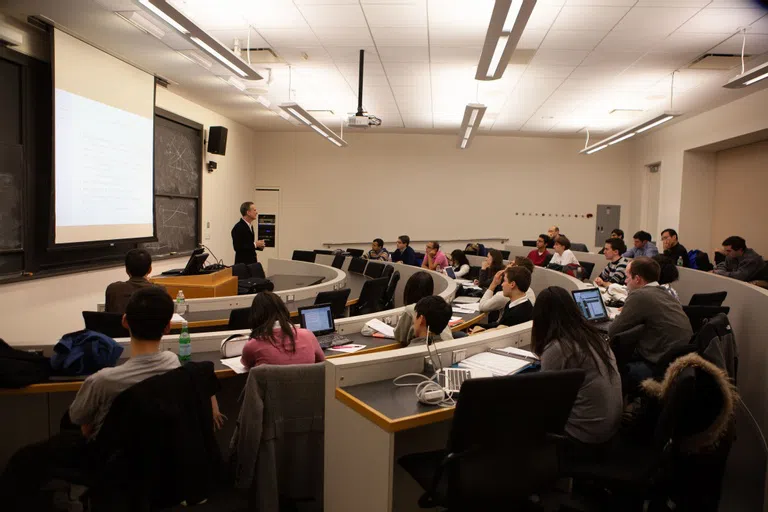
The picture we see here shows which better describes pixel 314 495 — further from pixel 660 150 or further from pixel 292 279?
pixel 660 150

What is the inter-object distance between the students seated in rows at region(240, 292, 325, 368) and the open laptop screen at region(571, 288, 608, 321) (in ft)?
8.54

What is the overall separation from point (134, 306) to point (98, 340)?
2.08 ft

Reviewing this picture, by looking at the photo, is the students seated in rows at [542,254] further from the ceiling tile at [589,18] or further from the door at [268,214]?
the door at [268,214]

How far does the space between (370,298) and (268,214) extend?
6.88m

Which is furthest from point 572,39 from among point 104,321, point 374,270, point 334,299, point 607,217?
point 607,217

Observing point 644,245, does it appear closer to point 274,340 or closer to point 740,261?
point 740,261

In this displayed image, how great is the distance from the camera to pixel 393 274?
6.90 meters

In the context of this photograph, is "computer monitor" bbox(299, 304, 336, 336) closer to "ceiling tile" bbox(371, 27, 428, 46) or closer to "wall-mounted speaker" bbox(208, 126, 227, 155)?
"ceiling tile" bbox(371, 27, 428, 46)

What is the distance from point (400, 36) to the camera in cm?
543

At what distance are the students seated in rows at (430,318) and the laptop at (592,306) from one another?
2.03 meters

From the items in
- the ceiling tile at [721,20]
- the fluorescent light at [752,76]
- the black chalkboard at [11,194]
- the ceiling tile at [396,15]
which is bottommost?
the black chalkboard at [11,194]

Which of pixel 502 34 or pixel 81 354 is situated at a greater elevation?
pixel 502 34

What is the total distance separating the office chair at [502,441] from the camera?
1740mm

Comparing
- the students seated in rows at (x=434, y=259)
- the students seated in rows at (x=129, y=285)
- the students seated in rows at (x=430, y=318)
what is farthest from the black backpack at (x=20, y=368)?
the students seated in rows at (x=434, y=259)
